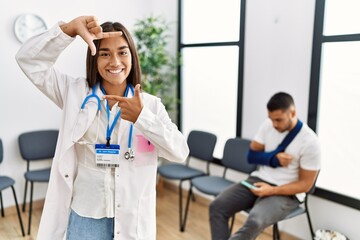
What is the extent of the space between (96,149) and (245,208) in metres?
1.63

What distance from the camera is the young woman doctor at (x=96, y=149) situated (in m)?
1.29

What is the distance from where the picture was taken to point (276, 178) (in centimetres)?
252

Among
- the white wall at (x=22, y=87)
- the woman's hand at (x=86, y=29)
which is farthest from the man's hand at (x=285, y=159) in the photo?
the white wall at (x=22, y=87)

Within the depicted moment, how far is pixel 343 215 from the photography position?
2.53m

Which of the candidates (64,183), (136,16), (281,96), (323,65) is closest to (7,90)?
(136,16)

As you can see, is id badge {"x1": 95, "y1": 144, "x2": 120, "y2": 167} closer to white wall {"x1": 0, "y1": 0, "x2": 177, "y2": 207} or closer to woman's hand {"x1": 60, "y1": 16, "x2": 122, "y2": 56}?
woman's hand {"x1": 60, "y1": 16, "x2": 122, "y2": 56}

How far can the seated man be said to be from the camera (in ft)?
7.61

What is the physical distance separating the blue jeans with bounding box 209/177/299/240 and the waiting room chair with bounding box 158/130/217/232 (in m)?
0.68

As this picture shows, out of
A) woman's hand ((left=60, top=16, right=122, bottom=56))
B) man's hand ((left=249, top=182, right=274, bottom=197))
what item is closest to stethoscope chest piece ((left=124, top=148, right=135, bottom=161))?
woman's hand ((left=60, top=16, right=122, bottom=56))

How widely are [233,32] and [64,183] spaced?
101 inches

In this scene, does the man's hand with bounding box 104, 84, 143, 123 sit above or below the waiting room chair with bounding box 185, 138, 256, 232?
above

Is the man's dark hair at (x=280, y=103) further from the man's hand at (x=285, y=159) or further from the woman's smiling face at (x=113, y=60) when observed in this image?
the woman's smiling face at (x=113, y=60)

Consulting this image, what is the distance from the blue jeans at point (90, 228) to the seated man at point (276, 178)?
119 cm

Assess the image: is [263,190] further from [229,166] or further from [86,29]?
[86,29]
